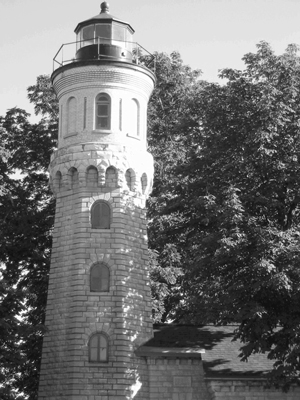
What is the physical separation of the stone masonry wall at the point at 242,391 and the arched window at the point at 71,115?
1178 centimetres

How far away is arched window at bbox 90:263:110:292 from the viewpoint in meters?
31.4

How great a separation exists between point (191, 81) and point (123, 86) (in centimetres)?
1314

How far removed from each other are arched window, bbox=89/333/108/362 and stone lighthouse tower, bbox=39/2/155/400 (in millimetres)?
38

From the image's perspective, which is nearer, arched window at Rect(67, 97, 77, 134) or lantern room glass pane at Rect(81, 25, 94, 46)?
arched window at Rect(67, 97, 77, 134)

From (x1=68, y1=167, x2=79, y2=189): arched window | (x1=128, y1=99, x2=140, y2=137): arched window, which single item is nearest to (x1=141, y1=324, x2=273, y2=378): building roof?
(x1=68, y1=167, x2=79, y2=189): arched window

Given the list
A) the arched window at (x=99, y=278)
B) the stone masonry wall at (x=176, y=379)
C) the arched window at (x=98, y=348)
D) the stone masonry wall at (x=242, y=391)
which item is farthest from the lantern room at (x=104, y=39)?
the stone masonry wall at (x=242, y=391)

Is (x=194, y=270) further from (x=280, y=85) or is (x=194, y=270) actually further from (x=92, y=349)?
(x=280, y=85)

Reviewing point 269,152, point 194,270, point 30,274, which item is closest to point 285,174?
point 269,152

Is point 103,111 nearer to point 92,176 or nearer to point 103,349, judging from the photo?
point 92,176

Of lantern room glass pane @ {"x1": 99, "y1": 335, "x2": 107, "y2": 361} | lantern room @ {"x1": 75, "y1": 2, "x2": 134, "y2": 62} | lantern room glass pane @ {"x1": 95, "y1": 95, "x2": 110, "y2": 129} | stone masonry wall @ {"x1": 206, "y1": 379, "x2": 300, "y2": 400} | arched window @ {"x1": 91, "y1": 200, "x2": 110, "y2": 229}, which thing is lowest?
stone masonry wall @ {"x1": 206, "y1": 379, "x2": 300, "y2": 400}

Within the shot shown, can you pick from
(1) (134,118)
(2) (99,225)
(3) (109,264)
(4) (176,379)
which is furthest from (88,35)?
(4) (176,379)

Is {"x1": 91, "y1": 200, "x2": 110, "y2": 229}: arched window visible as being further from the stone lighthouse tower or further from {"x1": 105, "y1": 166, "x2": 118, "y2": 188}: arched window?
{"x1": 105, "y1": 166, "x2": 118, "y2": 188}: arched window

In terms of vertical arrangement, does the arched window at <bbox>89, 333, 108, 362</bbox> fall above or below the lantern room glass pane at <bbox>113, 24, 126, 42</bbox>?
below

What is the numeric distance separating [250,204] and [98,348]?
8060mm
